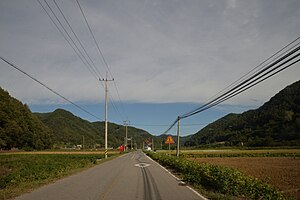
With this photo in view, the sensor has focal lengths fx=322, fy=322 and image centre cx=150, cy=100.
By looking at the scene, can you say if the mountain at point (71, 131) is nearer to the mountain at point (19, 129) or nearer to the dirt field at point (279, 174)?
the mountain at point (19, 129)

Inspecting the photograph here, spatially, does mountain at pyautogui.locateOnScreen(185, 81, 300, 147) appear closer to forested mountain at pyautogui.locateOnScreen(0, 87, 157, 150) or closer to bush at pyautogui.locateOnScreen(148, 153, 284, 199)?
forested mountain at pyautogui.locateOnScreen(0, 87, 157, 150)

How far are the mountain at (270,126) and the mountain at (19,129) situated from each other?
76834 mm

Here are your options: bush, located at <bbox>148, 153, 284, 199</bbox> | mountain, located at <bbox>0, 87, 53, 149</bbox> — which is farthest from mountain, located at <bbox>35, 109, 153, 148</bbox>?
bush, located at <bbox>148, 153, 284, 199</bbox>

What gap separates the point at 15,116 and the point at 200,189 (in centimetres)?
8551

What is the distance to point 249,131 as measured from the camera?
488 ft

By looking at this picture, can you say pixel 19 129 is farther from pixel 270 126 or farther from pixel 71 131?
pixel 270 126

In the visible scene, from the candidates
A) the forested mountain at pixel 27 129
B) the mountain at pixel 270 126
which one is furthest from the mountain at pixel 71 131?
the mountain at pixel 270 126

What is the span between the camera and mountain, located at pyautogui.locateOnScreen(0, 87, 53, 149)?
8169 centimetres

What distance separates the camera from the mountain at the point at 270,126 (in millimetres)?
121062

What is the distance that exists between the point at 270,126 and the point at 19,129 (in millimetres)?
100094

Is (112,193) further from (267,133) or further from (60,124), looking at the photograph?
(60,124)

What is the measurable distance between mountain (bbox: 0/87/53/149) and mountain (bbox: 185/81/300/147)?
252 ft

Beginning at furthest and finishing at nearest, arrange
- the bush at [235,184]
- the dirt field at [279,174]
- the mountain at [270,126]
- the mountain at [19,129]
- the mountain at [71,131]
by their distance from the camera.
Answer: the mountain at [71,131]
the mountain at [270,126]
the mountain at [19,129]
the dirt field at [279,174]
the bush at [235,184]

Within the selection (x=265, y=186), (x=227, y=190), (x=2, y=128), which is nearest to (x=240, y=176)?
(x=227, y=190)
